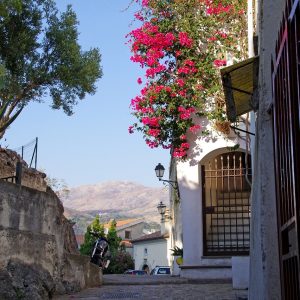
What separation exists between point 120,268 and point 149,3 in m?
23.7

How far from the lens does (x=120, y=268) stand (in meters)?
35.4

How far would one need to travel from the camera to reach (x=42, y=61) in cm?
1850

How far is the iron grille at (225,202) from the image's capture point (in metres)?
15.7

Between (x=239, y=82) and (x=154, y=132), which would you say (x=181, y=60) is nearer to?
(x=154, y=132)

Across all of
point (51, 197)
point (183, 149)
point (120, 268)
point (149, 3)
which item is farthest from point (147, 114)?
point (120, 268)

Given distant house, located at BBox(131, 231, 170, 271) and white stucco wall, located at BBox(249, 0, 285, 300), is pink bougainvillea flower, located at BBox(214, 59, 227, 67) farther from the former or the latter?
distant house, located at BBox(131, 231, 170, 271)

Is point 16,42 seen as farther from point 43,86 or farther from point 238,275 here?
point 238,275

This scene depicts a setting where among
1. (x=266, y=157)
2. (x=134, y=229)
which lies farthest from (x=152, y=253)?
(x=266, y=157)

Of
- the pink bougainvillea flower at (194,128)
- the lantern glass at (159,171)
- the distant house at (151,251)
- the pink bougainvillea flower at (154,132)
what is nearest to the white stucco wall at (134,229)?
the distant house at (151,251)

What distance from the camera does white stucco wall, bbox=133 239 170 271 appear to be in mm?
55850

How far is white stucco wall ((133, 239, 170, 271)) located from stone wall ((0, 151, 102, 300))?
1663 inches

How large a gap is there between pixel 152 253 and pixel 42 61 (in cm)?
4265

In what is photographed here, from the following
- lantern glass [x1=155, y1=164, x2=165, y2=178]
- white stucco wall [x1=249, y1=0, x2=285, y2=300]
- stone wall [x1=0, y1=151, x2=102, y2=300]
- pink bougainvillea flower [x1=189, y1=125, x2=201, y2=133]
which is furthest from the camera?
lantern glass [x1=155, y1=164, x2=165, y2=178]

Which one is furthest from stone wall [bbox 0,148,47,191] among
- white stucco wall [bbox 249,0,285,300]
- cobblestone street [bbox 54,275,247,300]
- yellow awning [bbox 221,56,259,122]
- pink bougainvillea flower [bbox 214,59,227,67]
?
white stucco wall [bbox 249,0,285,300]
